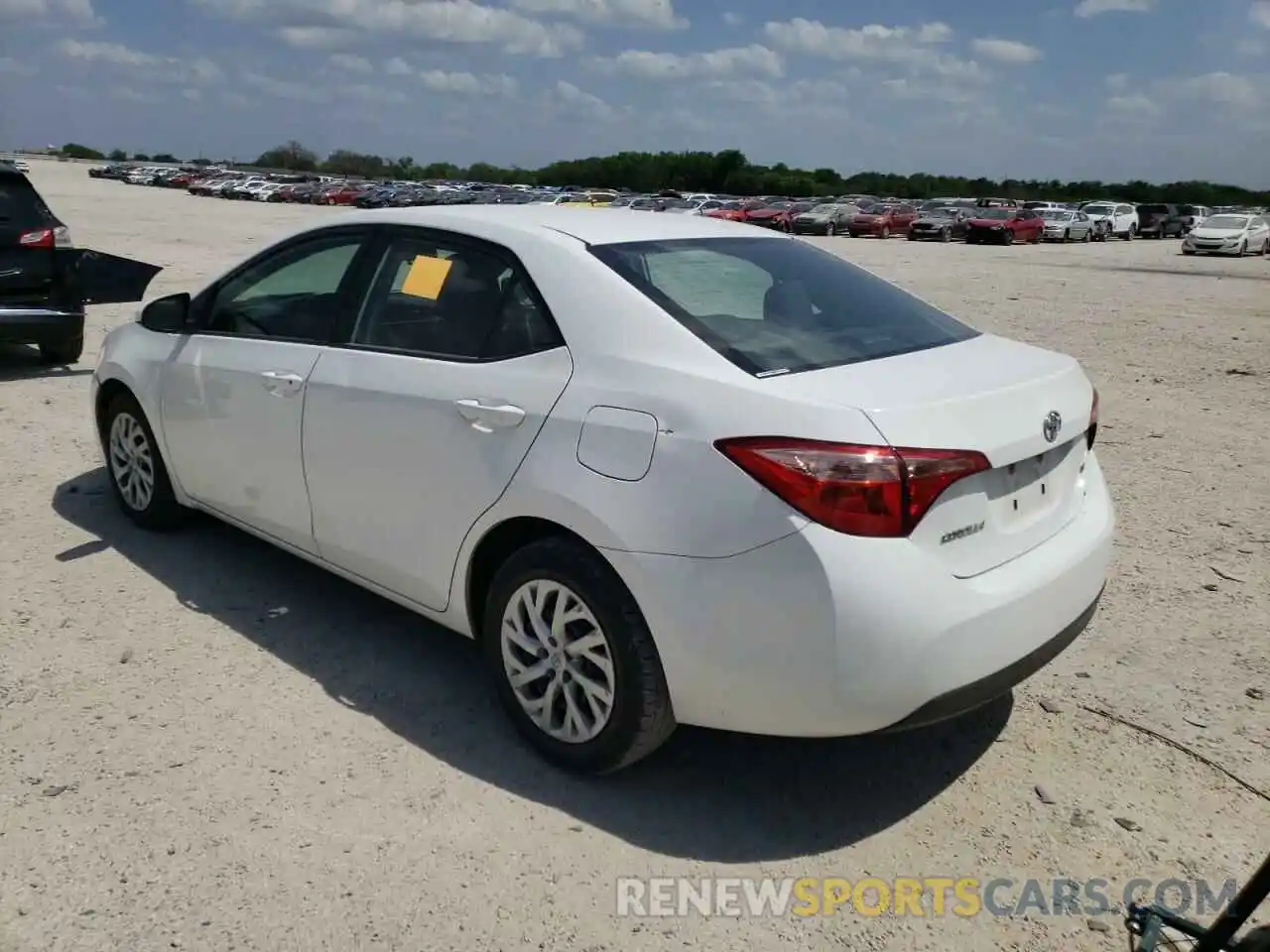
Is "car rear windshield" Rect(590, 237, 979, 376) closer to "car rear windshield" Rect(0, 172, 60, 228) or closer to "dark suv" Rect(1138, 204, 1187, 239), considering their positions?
"car rear windshield" Rect(0, 172, 60, 228)

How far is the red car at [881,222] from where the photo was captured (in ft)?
141

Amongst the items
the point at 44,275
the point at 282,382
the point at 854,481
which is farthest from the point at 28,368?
the point at 854,481

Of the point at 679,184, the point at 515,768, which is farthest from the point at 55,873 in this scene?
the point at 679,184

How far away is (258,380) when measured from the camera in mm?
4066

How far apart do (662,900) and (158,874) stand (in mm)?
1317

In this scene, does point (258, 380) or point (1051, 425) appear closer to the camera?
point (1051, 425)

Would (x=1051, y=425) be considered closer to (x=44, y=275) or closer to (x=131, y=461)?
(x=131, y=461)

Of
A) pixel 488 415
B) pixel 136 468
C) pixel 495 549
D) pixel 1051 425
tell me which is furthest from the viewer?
pixel 136 468

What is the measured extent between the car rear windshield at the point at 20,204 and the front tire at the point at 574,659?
700 centimetres

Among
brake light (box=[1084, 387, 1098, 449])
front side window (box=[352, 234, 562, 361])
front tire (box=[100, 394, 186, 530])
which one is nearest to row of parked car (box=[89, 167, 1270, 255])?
front tire (box=[100, 394, 186, 530])

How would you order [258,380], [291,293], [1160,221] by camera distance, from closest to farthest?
[258,380], [291,293], [1160,221]

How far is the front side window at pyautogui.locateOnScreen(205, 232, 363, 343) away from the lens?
3969 mm

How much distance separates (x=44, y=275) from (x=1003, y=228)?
37.1 meters

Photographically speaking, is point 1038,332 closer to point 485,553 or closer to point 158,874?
point 485,553
